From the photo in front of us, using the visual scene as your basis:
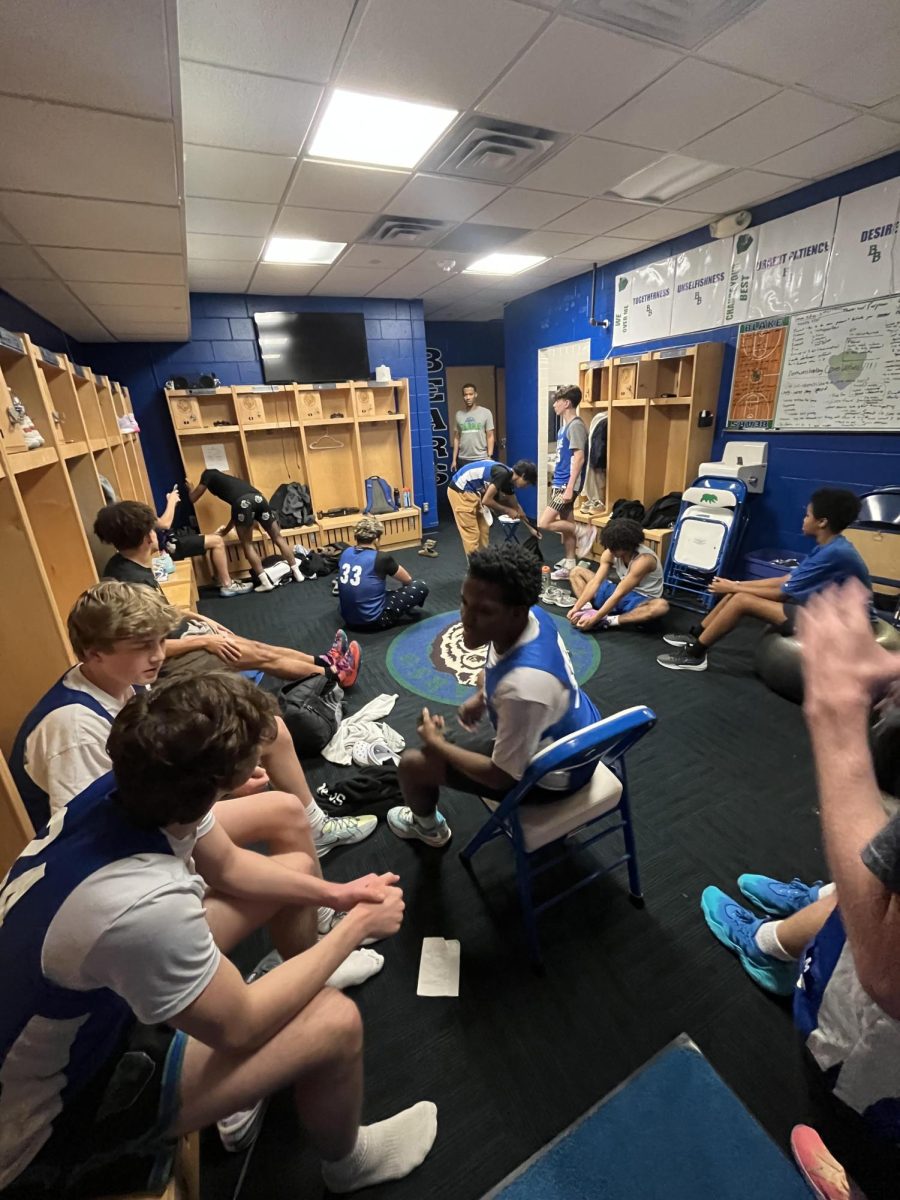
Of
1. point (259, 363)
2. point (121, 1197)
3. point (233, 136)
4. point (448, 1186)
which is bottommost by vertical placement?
point (448, 1186)

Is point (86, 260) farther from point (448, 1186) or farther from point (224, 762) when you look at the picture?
point (448, 1186)

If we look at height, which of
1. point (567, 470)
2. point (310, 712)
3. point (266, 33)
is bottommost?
point (310, 712)

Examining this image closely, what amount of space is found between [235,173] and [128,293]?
1226 mm

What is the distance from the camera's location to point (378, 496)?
5.84 meters

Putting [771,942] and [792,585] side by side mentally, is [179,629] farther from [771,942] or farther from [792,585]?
[792,585]

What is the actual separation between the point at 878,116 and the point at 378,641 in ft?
12.6

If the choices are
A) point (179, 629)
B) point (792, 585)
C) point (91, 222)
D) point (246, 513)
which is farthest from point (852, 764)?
point (246, 513)

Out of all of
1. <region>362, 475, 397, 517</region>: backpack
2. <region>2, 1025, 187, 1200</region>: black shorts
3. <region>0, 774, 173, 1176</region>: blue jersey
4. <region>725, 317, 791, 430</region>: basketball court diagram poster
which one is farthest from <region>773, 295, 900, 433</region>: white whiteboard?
<region>2, 1025, 187, 1200</region>: black shorts

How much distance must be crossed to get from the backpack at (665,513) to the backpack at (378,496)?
2.94 metres

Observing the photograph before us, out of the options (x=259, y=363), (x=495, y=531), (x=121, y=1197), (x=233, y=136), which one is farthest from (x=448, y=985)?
(x=259, y=363)

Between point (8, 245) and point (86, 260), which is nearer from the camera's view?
point (8, 245)

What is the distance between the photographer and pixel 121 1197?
78 cm

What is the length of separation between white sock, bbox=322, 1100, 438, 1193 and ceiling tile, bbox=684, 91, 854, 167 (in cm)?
380

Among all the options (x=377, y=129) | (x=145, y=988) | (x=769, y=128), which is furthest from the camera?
(x=769, y=128)
